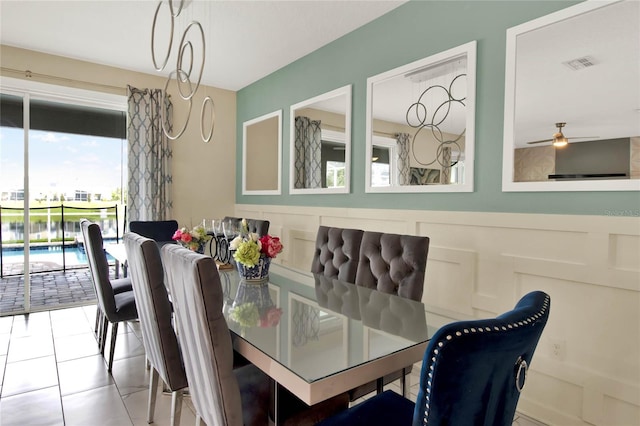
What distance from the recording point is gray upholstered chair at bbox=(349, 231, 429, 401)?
1.81 metres

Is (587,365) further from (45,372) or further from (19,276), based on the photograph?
(19,276)

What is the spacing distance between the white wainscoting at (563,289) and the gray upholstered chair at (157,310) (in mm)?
1659

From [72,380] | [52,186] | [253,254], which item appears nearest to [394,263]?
[253,254]

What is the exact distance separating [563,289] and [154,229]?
329 centimetres

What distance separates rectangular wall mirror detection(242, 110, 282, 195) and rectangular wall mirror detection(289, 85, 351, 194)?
13.0 inches

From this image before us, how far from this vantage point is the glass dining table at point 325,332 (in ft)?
3.38

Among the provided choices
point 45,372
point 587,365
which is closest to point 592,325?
point 587,365

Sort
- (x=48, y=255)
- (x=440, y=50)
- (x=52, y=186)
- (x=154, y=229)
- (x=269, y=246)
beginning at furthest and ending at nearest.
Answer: (x=48, y=255)
(x=52, y=186)
(x=154, y=229)
(x=440, y=50)
(x=269, y=246)

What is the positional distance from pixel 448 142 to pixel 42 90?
4025mm

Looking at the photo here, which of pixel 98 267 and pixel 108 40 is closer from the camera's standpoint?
pixel 98 267

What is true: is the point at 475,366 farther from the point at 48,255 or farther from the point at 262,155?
the point at 48,255

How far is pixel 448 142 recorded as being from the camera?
2348mm

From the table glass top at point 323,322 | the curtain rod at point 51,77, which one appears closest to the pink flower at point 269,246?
the table glass top at point 323,322

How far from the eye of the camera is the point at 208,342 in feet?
3.59
